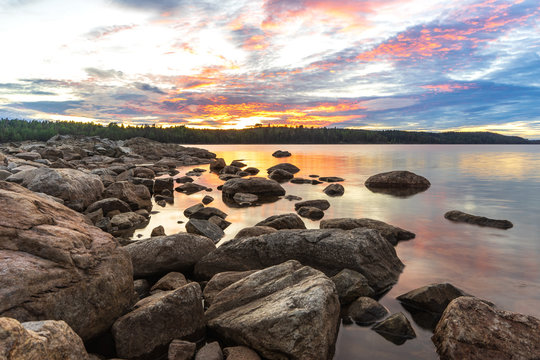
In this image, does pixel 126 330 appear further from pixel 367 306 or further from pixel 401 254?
pixel 401 254

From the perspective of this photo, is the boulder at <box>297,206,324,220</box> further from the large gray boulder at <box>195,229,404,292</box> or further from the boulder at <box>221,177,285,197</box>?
the large gray boulder at <box>195,229,404,292</box>

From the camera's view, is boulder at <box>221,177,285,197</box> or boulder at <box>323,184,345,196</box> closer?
boulder at <box>221,177,285,197</box>

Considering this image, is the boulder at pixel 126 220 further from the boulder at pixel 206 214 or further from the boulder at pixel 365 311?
the boulder at pixel 365 311

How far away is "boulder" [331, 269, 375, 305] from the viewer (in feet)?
22.6

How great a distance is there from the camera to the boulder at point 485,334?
4957 millimetres

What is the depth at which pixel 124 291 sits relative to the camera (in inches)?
217

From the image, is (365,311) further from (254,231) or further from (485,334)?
(254,231)

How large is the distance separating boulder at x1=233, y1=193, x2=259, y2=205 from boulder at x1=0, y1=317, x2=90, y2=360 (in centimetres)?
1530

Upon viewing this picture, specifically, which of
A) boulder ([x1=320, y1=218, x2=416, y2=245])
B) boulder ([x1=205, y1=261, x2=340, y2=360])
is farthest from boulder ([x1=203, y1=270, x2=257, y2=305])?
boulder ([x1=320, y1=218, x2=416, y2=245])

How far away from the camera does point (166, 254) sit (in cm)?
809

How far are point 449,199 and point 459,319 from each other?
18791 mm

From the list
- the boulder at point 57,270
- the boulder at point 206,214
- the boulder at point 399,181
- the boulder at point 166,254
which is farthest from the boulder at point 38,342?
the boulder at point 399,181

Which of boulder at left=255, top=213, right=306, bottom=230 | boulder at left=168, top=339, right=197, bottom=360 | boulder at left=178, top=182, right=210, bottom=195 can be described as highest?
boulder at left=255, top=213, right=306, bottom=230

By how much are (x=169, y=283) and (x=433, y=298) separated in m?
5.50
